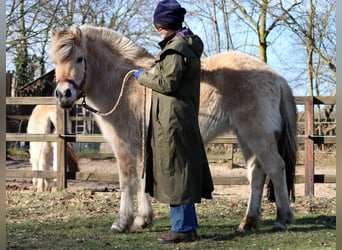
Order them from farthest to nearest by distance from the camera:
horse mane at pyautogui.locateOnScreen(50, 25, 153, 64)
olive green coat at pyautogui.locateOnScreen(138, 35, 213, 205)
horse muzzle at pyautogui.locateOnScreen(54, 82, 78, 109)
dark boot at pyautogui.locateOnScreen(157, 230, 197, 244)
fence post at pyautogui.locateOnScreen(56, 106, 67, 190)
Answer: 1. fence post at pyautogui.locateOnScreen(56, 106, 67, 190)
2. horse mane at pyautogui.locateOnScreen(50, 25, 153, 64)
3. horse muzzle at pyautogui.locateOnScreen(54, 82, 78, 109)
4. dark boot at pyautogui.locateOnScreen(157, 230, 197, 244)
5. olive green coat at pyautogui.locateOnScreen(138, 35, 213, 205)

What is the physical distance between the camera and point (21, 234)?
16.6ft

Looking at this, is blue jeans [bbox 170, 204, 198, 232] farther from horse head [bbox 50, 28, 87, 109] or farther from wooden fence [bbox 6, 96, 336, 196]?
wooden fence [bbox 6, 96, 336, 196]

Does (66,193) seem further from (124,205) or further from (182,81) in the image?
(182,81)

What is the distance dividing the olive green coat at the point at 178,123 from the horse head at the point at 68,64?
86 centimetres

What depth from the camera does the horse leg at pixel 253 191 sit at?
5.36 metres

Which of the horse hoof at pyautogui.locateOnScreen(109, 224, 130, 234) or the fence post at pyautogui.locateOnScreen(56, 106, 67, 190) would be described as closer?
the horse hoof at pyautogui.locateOnScreen(109, 224, 130, 234)

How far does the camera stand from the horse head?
4.84 meters

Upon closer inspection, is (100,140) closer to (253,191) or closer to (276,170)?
(253,191)

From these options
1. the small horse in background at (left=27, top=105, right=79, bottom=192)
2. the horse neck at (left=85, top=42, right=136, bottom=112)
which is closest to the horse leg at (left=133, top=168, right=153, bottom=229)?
the horse neck at (left=85, top=42, right=136, bottom=112)

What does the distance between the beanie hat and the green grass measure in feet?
6.76

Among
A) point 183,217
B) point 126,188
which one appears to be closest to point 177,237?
point 183,217

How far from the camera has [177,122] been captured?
438 centimetres

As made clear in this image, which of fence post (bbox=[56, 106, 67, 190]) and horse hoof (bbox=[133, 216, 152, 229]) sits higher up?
fence post (bbox=[56, 106, 67, 190])

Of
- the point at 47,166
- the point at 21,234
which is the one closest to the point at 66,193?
the point at 47,166
